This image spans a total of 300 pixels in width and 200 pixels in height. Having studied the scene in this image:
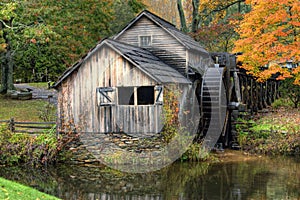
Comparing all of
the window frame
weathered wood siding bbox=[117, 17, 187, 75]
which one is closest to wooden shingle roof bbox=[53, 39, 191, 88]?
weathered wood siding bbox=[117, 17, 187, 75]

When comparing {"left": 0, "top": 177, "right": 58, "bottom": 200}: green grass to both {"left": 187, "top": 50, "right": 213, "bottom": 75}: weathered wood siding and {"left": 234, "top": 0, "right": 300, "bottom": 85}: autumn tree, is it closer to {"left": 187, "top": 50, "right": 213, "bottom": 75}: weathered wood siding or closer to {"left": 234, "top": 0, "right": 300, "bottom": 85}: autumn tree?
{"left": 187, "top": 50, "right": 213, "bottom": 75}: weathered wood siding

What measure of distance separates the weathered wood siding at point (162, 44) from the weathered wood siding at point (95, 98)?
3.58m

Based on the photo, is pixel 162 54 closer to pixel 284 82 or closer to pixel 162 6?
pixel 284 82

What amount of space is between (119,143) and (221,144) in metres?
5.11

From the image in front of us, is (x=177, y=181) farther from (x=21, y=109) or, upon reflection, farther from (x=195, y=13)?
(x=195, y=13)

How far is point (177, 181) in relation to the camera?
12.8 meters

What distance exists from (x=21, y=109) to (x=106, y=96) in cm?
920

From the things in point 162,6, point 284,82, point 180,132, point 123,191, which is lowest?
point 123,191

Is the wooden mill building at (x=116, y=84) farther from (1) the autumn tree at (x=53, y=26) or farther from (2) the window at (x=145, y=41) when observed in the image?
(1) the autumn tree at (x=53, y=26)

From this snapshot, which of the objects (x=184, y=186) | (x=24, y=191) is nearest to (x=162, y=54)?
(x=184, y=186)

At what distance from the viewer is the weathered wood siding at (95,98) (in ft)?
50.2

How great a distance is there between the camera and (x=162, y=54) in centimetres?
1864

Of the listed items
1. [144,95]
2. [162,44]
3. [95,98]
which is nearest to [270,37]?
[162,44]

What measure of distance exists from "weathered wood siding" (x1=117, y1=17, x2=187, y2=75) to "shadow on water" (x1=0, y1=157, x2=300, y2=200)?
5344 millimetres
